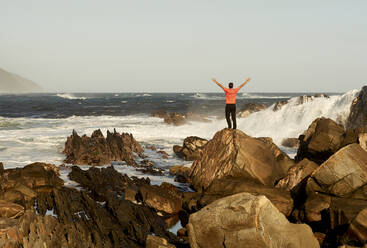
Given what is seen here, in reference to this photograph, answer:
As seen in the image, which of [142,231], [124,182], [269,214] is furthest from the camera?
[124,182]

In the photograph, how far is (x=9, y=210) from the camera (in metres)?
7.62

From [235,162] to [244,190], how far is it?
1085mm

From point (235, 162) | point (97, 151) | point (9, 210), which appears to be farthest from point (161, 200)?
point (97, 151)

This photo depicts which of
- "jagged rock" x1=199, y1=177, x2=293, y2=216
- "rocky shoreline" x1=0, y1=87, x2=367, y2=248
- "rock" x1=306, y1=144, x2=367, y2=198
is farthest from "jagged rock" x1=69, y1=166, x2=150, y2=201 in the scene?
"rock" x1=306, y1=144, x2=367, y2=198

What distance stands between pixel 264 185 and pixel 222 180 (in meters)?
1.17

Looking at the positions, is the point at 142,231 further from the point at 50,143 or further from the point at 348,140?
the point at 50,143

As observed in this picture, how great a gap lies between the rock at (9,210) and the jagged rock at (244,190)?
14.2ft

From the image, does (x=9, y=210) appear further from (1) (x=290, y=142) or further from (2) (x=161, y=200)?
(1) (x=290, y=142)

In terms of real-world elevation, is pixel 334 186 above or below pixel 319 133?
below

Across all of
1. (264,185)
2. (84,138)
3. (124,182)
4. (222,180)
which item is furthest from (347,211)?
(84,138)

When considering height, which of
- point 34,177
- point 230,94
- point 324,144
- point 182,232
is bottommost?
point 182,232

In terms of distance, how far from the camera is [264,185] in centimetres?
952

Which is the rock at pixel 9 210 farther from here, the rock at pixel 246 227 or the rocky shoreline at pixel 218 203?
the rock at pixel 246 227

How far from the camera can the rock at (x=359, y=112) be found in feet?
53.1
